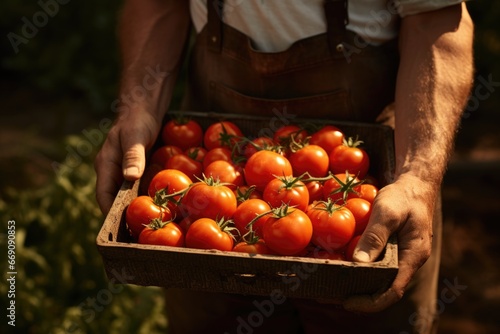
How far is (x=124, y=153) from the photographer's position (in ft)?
7.13

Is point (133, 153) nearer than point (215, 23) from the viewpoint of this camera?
Yes

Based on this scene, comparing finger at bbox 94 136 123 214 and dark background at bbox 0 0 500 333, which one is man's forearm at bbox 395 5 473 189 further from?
dark background at bbox 0 0 500 333

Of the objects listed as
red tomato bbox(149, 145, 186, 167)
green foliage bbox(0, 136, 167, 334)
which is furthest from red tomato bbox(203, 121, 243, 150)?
green foliage bbox(0, 136, 167, 334)

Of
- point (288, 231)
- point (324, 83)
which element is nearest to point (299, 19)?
point (324, 83)

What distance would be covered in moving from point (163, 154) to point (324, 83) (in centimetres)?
60

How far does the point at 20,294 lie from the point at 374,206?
207cm

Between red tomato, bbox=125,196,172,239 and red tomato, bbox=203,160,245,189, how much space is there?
0.66ft

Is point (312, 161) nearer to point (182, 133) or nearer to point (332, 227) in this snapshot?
point (332, 227)

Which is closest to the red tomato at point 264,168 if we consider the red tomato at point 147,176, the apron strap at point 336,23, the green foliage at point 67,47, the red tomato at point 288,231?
the red tomato at point 288,231

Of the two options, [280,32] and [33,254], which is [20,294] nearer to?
[33,254]

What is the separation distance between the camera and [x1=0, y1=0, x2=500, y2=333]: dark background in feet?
10.9

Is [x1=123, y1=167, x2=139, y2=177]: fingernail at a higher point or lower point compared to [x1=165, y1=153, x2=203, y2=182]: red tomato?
higher

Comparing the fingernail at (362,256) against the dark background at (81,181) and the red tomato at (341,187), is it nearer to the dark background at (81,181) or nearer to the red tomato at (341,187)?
the red tomato at (341,187)

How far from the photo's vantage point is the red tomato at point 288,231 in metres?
1.78
